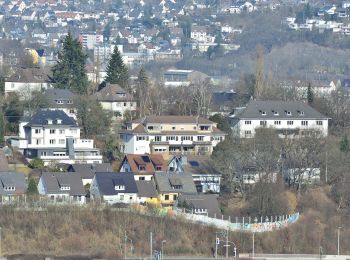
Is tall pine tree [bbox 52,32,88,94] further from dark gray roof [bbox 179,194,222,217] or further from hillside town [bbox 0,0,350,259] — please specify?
dark gray roof [bbox 179,194,222,217]

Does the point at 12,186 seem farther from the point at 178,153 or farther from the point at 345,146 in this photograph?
the point at 345,146

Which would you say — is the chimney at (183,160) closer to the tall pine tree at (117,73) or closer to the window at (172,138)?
the window at (172,138)

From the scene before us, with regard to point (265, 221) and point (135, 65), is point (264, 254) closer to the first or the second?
point (265, 221)

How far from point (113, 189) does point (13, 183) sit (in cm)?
183

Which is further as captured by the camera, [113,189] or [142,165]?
[142,165]

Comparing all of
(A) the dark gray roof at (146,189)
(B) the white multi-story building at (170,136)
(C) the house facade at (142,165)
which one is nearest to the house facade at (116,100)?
(B) the white multi-story building at (170,136)

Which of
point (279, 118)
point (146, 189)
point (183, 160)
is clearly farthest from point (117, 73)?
point (146, 189)

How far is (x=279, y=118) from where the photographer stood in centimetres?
3400

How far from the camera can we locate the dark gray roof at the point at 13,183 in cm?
2829

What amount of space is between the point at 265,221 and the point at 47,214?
3934 millimetres

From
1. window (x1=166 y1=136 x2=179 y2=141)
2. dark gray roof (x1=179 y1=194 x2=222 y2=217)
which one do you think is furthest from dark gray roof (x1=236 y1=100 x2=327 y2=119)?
dark gray roof (x1=179 y1=194 x2=222 y2=217)

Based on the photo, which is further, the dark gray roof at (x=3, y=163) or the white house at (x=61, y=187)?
the dark gray roof at (x=3, y=163)

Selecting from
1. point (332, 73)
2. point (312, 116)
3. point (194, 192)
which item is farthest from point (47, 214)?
point (332, 73)

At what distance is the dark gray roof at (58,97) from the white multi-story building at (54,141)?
1363 mm
